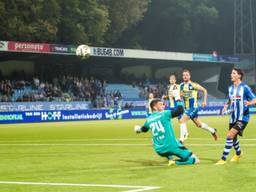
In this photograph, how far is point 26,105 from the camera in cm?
4959

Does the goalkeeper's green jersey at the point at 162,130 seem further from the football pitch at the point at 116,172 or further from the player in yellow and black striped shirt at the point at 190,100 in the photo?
the player in yellow and black striped shirt at the point at 190,100

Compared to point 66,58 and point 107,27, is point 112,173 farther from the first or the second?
point 107,27

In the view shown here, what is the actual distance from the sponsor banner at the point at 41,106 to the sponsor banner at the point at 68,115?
1.38m

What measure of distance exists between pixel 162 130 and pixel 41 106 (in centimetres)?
3922

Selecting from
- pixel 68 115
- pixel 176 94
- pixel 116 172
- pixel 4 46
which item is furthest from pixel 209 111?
pixel 116 172

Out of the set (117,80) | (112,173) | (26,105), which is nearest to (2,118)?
(26,105)

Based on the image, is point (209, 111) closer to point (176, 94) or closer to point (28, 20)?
point (28, 20)

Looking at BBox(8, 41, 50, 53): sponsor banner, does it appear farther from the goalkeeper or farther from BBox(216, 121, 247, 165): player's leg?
the goalkeeper

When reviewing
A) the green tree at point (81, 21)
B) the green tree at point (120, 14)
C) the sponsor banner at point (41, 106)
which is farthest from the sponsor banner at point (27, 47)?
the green tree at point (120, 14)

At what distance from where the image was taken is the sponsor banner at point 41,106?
157 feet

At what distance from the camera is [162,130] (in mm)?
12422

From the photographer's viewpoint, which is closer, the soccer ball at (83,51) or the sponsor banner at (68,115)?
the sponsor banner at (68,115)

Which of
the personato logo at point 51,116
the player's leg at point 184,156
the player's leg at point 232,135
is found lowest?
the personato logo at point 51,116

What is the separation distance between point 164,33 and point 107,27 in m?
16.9
